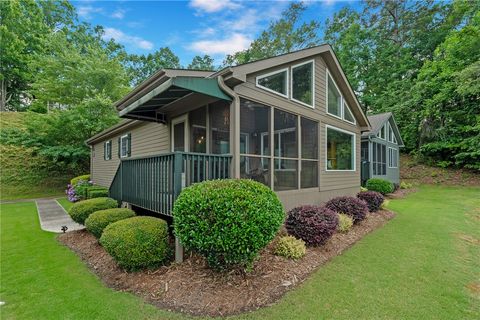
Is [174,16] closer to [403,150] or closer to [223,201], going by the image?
[223,201]

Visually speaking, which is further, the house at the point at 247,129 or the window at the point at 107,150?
the window at the point at 107,150

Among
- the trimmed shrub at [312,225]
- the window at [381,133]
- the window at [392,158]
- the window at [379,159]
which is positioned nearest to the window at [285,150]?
the trimmed shrub at [312,225]

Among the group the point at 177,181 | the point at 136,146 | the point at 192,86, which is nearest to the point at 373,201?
the point at 177,181

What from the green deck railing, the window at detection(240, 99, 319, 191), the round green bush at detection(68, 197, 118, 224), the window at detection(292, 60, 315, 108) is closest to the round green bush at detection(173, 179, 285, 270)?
the green deck railing

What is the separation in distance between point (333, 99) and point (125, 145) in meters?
9.77

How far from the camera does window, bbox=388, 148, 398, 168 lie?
711 inches

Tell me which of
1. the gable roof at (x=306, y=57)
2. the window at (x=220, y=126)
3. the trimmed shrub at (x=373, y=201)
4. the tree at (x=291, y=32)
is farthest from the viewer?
the tree at (x=291, y=32)

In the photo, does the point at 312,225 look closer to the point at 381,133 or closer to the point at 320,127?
the point at 320,127

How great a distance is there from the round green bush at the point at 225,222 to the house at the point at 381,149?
11317mm

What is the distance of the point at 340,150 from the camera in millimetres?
9836

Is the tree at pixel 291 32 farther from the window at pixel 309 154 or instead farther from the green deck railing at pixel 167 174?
the green deck railing at pixel 167 174

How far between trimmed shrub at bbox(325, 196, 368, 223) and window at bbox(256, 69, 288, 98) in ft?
12.4

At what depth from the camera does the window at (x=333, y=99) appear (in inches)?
356

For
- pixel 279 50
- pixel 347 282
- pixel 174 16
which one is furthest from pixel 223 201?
pixel 279 50
